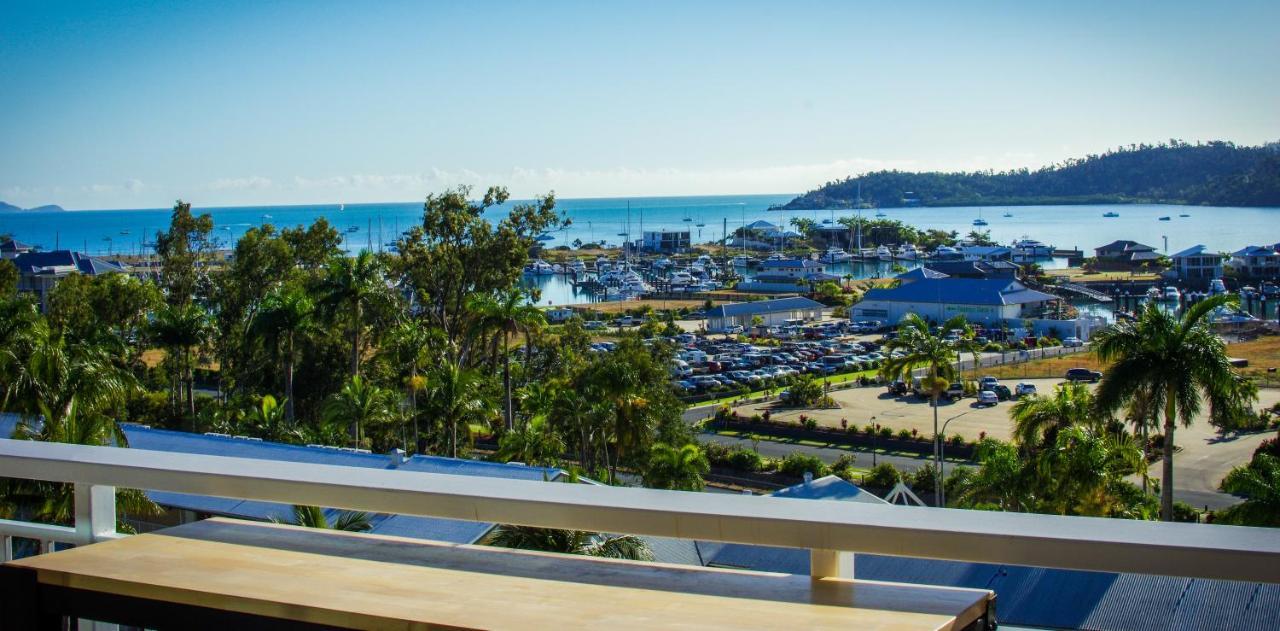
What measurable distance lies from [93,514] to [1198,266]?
56193 millimetres

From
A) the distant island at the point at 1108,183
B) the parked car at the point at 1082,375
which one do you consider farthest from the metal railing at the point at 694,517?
the distant island at the point at 1108,183

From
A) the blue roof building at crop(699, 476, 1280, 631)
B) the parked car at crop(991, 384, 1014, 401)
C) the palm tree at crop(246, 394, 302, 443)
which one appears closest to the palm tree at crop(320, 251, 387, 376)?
the palm tree at crop(246, 394, 302, 443)

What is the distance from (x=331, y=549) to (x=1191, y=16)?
22.8 ft

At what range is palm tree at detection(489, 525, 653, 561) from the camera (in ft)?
10.1

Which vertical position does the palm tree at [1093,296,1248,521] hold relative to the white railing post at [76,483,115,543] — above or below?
below

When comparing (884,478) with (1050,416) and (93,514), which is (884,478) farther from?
(93,514)

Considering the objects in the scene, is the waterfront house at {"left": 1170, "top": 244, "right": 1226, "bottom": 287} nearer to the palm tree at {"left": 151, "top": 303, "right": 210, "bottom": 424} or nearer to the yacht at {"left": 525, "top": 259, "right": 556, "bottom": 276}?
the yacht at {"left": 525, "top": 259, "right": 556, "bottom": 276}

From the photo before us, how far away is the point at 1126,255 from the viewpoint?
6047cm

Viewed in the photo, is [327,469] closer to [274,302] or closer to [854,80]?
[274,302]

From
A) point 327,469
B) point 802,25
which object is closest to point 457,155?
point 802,25

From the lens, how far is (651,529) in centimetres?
112

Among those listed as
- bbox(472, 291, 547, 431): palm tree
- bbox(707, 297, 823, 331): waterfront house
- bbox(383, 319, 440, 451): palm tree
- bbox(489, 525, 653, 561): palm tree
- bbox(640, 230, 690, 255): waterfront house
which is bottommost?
bbox(707, 297, 823, 331): waterfront house

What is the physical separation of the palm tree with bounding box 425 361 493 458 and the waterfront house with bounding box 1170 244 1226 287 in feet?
145

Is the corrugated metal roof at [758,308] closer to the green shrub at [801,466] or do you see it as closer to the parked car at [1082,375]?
the parked car at [1082,375]
